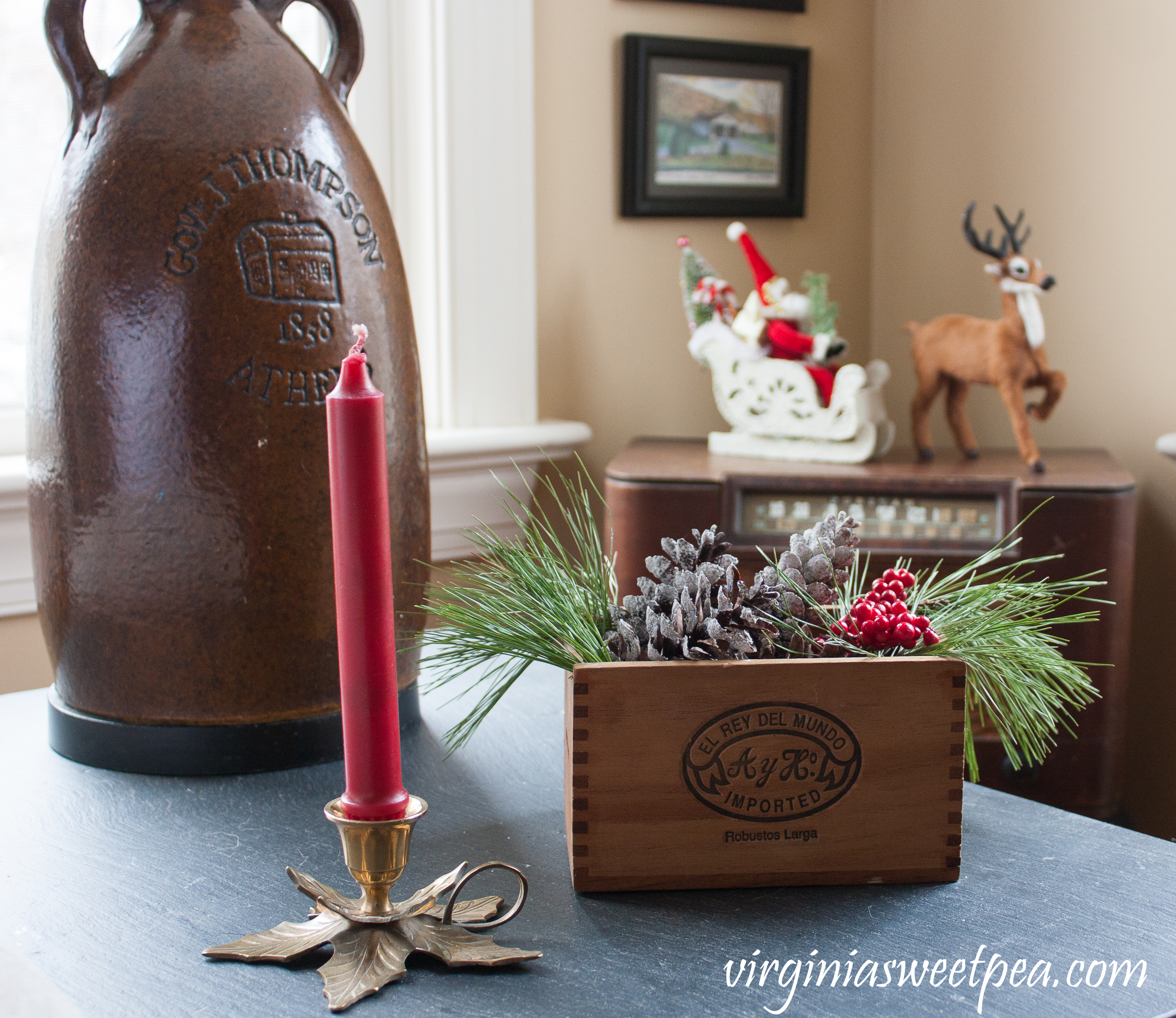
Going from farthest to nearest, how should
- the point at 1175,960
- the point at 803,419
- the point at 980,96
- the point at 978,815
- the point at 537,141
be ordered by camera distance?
the point at 980,96 < the point at 537,141 < the point at 803,419 < the point at 978,815 < the point at 1175,960

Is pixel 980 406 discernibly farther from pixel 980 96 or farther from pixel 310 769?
pixel 310 769

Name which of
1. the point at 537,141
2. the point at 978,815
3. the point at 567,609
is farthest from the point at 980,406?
the point at 567,609

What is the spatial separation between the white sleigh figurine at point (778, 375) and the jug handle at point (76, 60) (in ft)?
2.74

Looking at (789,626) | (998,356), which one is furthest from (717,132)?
(789,626)

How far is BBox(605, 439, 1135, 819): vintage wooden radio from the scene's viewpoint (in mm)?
1105

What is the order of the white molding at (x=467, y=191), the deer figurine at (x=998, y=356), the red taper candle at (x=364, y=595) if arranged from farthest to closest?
1. the white molding at (x=467, y=191)
2. the deer figurine at (x=998, y=356)
3. the red taper candle at (x=364, y=595)

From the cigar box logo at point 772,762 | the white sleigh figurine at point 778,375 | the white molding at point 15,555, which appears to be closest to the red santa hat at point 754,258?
the white sleigh figurine at point 778,375

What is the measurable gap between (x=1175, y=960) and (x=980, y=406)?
122cm

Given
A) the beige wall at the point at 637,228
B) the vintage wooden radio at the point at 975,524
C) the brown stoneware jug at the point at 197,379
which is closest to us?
the brown stoneware jug at the point at 197,379

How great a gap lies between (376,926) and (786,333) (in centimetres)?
99

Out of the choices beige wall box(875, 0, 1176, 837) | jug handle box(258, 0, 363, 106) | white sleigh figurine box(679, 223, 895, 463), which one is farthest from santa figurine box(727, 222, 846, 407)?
jug handle box(258, 0, 363, 106)

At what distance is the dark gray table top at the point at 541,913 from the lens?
421 mm

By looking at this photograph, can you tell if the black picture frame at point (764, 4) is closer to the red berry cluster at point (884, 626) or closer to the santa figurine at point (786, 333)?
the santa figurine at point (786, 333)

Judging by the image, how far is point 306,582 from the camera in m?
0.64
